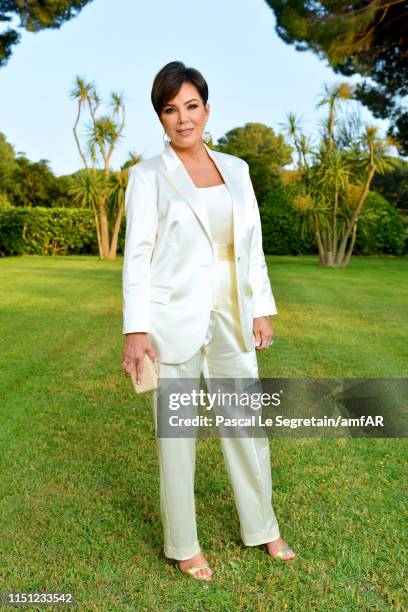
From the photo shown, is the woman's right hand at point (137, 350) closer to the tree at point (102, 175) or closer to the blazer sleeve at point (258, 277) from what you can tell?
the blazer sleeve at point (258, 277)

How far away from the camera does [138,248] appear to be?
2049 millimetres

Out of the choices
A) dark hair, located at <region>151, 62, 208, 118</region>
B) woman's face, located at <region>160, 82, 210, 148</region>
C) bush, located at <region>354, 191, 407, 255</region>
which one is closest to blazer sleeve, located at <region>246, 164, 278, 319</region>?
woman's face, located at <region>160, 82, 210, 148</region>

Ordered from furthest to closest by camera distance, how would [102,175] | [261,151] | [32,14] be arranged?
[261,151] < [102,175] < [32,14]

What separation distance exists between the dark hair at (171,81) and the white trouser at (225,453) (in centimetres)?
53

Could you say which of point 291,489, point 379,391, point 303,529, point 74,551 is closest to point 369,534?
point 303,529

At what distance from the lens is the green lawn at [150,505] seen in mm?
2174

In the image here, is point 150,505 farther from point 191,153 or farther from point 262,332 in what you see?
point 191,153

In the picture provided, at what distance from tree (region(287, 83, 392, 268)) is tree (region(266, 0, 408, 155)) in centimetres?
89

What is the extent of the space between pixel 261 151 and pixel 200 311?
43191 millimetres

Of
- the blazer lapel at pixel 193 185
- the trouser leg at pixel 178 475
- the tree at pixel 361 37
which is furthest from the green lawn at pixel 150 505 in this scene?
the tree at pixel 361 37

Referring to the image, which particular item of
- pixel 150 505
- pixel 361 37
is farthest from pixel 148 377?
pixel 361 37

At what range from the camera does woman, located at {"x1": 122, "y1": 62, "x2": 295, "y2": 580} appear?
6.74 feet

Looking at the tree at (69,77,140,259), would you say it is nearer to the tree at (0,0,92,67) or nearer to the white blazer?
the tree at (0,0,92,67)

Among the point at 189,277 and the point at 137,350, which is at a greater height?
the point at 189,277
